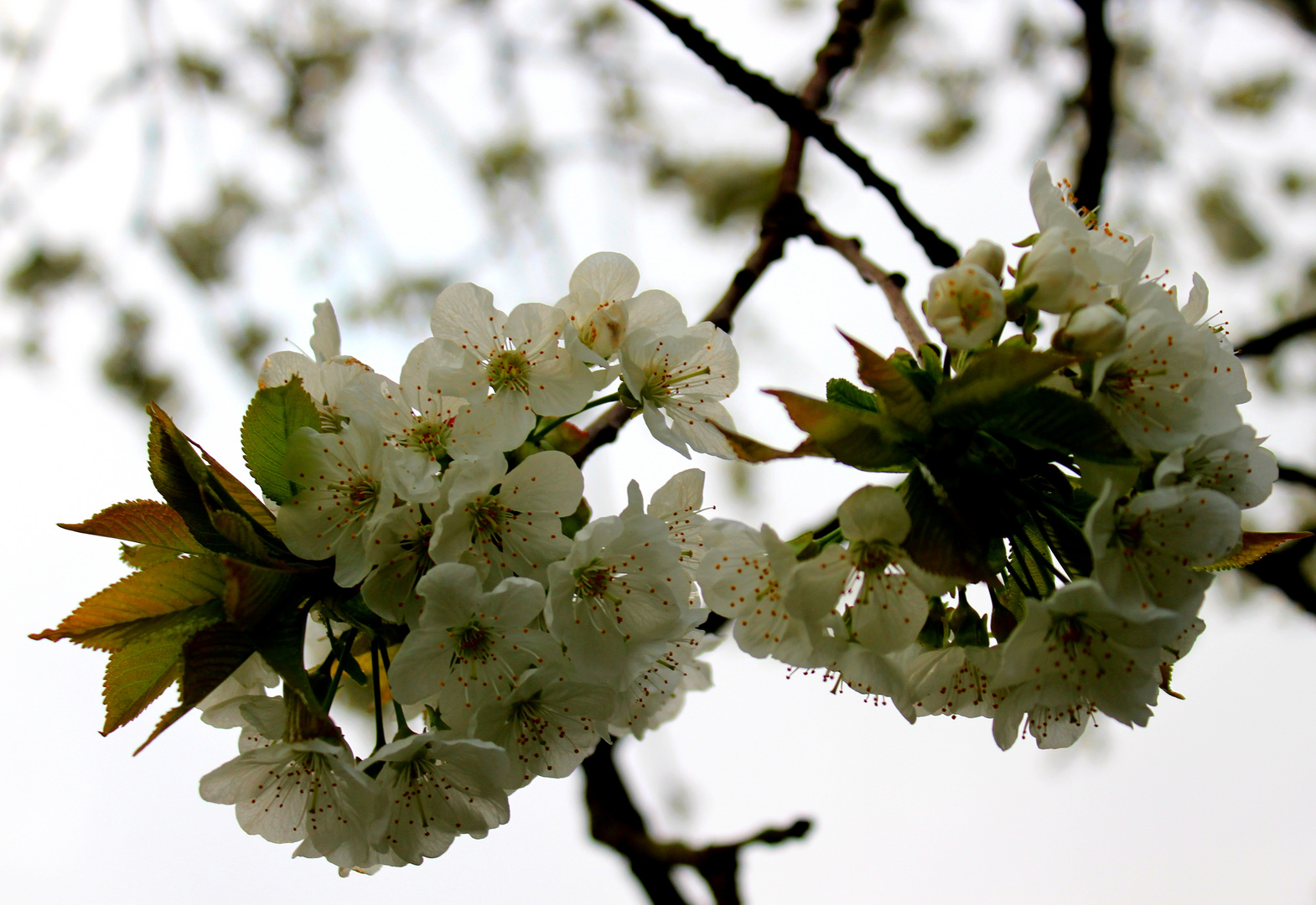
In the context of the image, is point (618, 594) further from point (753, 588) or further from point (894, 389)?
point (894, 389)

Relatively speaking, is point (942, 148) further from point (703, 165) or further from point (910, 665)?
point (910, 665)

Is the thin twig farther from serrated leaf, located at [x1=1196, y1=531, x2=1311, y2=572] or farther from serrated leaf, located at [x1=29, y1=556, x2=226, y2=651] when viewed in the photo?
serrated leaf, located at [x1=29, y1=556, x2=226, y2=651]

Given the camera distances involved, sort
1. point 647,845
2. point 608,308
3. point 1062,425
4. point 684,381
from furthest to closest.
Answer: point 647,845
point 684,381
point 608,308
point 1062,425

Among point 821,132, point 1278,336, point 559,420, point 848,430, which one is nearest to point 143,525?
point 559,420

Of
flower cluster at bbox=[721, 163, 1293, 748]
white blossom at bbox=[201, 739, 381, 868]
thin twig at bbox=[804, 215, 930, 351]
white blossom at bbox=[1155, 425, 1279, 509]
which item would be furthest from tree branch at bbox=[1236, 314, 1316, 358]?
white blossom at bbox=[201, 739, 381, 868]

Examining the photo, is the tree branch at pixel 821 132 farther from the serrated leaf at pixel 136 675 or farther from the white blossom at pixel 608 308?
the serrated leaf at pixel 136 675

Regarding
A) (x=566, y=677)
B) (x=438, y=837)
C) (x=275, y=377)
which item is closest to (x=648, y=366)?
(x=566, y=677)
